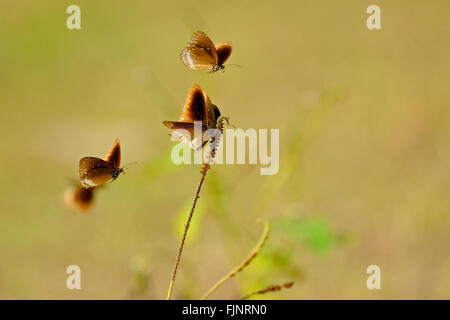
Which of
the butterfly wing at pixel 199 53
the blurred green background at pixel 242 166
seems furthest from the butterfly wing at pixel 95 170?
the blurred green background at pixel 242 166

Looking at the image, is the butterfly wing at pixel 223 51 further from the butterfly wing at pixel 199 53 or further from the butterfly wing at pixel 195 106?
the butterfly wing at pixel 195 106

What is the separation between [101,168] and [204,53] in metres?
0.12

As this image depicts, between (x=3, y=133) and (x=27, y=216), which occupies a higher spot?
(x=3, y=133)

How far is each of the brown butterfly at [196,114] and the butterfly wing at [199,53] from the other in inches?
3.6

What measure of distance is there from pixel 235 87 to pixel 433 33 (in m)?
0.94

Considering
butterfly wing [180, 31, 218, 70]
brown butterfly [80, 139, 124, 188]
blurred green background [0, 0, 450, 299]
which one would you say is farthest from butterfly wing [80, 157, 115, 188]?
blurred green background [0, 0, 450, 299]

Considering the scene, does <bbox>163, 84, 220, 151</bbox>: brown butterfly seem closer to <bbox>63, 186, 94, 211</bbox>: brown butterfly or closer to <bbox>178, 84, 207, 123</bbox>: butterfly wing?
<bbox>178, 84, 207, 123</bbox>: butterfly wing

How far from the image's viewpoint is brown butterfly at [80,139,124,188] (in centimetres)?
41

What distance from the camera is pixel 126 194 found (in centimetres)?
199

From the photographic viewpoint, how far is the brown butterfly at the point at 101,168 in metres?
0.41

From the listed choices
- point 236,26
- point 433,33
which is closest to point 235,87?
point 236,26

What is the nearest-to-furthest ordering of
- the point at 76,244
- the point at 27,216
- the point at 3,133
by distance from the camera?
the point at 76,244 → the point at 27,216 → the point at 3,133
